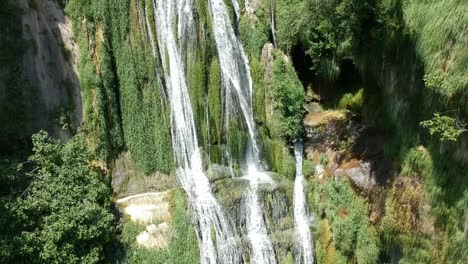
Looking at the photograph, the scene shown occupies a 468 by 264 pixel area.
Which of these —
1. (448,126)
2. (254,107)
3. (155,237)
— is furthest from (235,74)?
(448,126)

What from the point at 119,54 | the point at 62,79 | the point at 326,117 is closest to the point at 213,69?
the point at 119,54

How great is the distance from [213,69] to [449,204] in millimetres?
8182

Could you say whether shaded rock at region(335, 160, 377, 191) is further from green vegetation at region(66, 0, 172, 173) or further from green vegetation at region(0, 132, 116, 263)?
green vegetation at region(0, 132, 116, 263)

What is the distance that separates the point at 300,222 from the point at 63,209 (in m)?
6.81

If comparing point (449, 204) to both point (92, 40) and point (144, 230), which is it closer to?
point (144, 230)

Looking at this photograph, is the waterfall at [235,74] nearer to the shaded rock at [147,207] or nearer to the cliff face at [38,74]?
the shaded rock at [147,207]

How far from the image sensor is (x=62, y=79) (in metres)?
14.8

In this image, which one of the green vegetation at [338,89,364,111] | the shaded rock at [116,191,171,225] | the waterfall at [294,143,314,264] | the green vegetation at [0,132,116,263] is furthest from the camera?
the green vegetation at [338,89,364,111]

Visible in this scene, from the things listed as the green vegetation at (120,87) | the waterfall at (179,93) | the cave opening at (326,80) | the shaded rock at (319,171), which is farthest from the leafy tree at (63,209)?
the cave opening at (326,80)

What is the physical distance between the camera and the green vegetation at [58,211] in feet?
38.3

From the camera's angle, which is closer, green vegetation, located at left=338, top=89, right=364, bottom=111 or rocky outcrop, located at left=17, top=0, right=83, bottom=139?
green vegetation, located at left=338, top=89, right=364, bottom=111

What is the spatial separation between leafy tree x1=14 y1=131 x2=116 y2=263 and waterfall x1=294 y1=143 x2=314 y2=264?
5394 mm

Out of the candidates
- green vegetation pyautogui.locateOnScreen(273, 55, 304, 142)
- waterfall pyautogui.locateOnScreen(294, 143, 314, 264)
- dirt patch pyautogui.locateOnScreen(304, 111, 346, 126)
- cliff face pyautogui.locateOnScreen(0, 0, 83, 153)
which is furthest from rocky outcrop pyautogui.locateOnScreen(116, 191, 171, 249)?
dirt patch pyautogui.locateOnScreen(304, 111, 346, 126)

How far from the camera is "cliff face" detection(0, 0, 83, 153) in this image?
14133 mm
